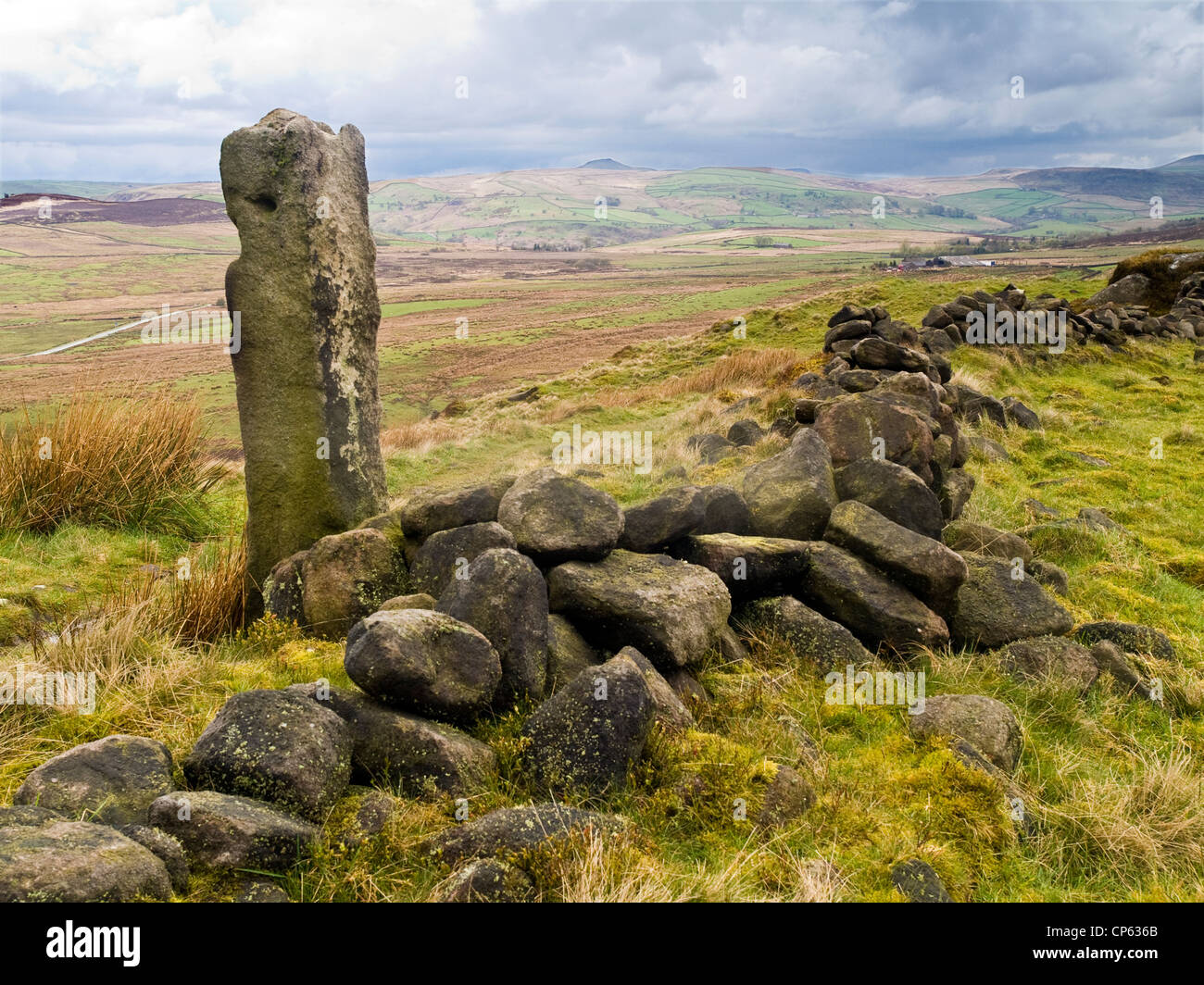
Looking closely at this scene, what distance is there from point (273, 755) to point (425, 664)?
3.30 feet

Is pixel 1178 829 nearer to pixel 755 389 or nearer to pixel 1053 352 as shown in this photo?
pixel 755 389

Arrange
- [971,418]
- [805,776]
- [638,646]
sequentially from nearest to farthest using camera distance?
1. [805,776]
2. [638,646]
3. [971,418]

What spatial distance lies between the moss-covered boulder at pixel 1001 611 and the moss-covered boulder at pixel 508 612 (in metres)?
4.12

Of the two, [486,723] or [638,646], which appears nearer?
[486,723]

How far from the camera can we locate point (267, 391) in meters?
8.17

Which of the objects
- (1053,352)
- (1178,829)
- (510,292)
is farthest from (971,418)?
(510,292)

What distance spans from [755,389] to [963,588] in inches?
491

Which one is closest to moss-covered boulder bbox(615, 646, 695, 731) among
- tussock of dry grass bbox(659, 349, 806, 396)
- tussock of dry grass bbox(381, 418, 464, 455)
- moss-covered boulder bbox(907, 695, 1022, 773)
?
moss-covered boulder bbox(907, 695, 1022, 773)

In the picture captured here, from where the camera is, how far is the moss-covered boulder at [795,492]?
27.1 ft

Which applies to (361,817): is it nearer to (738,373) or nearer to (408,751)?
(408,751)

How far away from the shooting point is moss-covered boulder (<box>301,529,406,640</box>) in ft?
22.6

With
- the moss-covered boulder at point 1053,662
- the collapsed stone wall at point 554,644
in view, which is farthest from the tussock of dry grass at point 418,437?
the moss-covered boulder at point 1053,662

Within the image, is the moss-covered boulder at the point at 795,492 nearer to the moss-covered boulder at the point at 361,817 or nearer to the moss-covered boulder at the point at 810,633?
the moss-covered boulder at the point at 810,633
